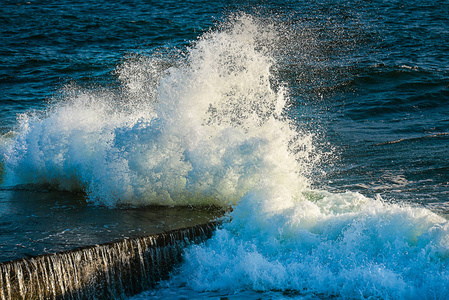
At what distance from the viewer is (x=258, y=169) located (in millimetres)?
6328

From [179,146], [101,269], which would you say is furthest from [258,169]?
[101,269]

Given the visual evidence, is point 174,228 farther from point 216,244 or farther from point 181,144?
point 181,144

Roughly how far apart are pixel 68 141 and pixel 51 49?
11664 mm

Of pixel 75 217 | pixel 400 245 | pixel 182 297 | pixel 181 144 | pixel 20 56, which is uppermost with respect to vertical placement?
pixel 20 56

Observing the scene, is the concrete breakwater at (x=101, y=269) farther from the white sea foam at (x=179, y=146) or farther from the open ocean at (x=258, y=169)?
the white sea foam at (x=179, y=146)

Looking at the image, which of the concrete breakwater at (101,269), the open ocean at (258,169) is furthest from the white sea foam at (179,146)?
the concrete breakwater at (101,269)

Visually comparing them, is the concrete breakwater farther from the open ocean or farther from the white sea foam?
the white sea foam

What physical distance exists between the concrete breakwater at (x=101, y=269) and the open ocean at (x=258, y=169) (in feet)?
0.55

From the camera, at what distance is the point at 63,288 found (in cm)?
460

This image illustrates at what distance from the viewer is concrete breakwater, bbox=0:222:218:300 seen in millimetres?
4402

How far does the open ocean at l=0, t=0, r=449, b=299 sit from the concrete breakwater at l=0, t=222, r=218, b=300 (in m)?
0.17

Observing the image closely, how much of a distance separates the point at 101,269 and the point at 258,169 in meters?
2.52

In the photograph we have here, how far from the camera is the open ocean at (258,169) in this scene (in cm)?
495

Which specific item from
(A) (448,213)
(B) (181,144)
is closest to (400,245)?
(A) (448,213)
